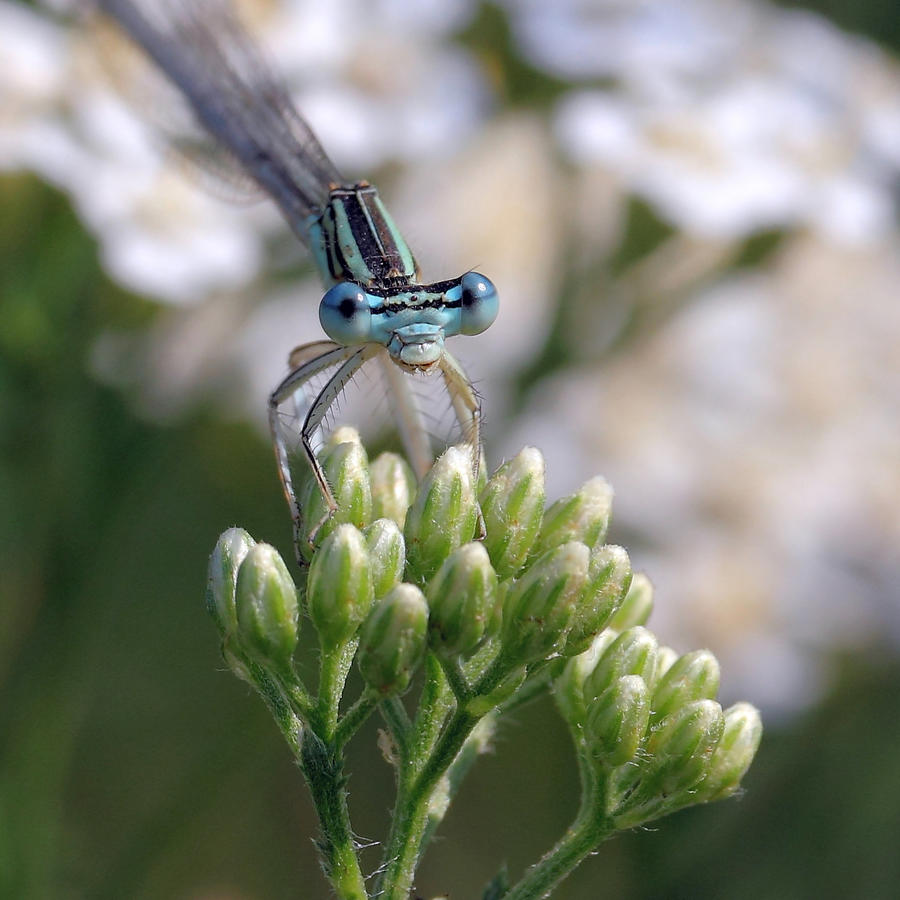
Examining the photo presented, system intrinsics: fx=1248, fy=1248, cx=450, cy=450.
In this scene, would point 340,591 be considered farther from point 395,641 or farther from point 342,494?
point 342,494

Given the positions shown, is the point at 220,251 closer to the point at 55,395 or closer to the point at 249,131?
the point at 249,131

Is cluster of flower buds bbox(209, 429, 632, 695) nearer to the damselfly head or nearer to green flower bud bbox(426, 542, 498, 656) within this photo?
green flower bud bbox(426, 542, 498, 656)

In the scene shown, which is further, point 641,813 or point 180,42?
point 180,42

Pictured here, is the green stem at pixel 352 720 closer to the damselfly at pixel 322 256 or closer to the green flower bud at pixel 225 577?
the green flower bud at pixel 225 577

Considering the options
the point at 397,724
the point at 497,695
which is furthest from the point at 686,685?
the point at 397,724

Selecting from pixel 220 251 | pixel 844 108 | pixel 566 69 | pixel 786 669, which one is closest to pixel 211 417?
pixel 220 251

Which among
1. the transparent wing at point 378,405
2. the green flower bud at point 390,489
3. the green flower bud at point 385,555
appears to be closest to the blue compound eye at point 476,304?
the transparent wing at point 378,405
